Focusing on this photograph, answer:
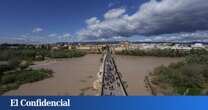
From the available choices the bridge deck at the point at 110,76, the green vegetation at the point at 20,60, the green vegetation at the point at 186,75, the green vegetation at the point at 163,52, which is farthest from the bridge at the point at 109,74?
the green vegetation at the point at 186,75

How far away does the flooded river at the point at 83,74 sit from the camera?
443 centimetres

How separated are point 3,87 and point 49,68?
1.13 m

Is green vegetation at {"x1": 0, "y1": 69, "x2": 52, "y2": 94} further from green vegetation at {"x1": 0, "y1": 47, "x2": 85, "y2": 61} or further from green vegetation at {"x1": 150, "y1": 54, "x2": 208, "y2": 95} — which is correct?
green vegetation at {"x1": 150, "y1": 54, "x2": 208, "y2": 95}

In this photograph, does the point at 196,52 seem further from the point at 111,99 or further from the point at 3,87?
the point at 3,87

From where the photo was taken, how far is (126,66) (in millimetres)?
5840

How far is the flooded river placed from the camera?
4.43m

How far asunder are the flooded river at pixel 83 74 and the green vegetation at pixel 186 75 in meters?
0.19

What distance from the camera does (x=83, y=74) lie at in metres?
5.23

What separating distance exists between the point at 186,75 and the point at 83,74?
1.97 meters

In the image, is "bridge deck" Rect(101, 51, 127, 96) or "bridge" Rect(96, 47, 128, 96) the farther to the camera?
"bridge" Rect(96, 47, 128, 96)

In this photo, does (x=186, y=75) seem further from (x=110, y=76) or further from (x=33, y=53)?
(x=33, y=53)

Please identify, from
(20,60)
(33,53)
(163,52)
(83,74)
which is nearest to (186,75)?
(163,52)

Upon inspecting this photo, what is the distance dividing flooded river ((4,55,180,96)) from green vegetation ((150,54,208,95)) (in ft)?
0.63

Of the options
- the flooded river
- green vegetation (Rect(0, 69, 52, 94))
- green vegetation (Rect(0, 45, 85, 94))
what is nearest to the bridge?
the flooded river
